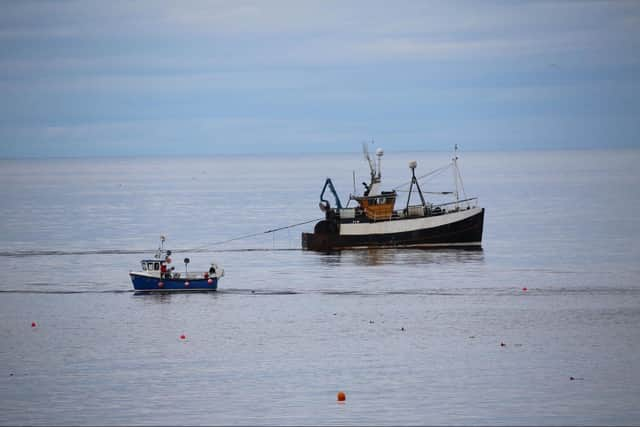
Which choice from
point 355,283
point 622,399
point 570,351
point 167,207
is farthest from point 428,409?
point 167,207

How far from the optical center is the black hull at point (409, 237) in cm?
8462

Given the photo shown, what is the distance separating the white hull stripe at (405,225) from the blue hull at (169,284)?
2467 cm

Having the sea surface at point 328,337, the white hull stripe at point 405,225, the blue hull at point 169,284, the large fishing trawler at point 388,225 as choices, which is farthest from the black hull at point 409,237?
the blue hull at point 169,284

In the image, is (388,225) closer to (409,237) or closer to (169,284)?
(409,237)

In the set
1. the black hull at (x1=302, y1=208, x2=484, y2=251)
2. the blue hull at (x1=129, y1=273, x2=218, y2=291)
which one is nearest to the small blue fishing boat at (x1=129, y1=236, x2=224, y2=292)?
the blue hull at (x1=129, y1=273, x2=218, y2=291)

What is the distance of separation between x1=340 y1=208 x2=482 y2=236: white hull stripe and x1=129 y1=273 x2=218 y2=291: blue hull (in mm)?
24665

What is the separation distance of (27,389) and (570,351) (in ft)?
75.5

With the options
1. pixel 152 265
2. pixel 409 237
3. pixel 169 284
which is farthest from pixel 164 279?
pixel 409 237

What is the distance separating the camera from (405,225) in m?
84.6

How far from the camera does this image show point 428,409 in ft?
117

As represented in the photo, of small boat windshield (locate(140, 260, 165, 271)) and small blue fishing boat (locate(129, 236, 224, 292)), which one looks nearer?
small blue fishing boat (locate(129, 236, 224, 292))

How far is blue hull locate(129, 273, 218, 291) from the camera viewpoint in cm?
6122

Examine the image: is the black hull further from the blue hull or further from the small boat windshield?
the small boat windshield

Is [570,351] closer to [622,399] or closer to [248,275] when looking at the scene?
[622,399]
